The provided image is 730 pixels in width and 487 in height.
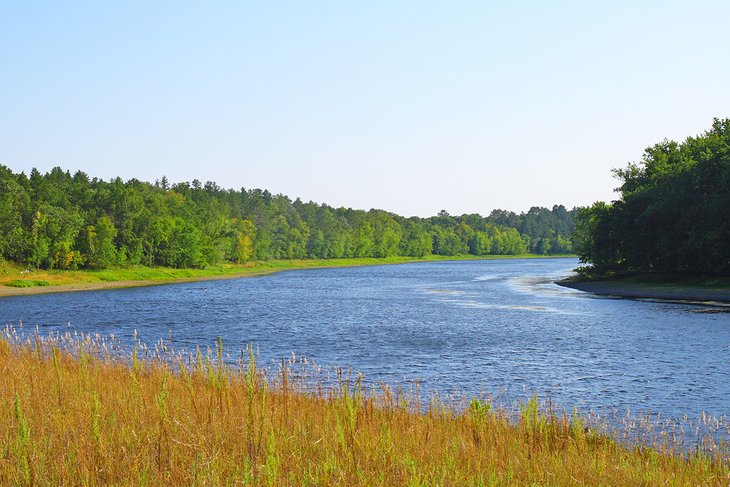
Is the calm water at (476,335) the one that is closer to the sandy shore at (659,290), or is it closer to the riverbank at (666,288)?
the sandy shore at (659,290)

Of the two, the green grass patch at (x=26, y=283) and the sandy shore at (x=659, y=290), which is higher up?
the sandy shore at (x=659, y=290)

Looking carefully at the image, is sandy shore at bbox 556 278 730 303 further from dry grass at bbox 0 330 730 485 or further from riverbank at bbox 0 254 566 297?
riverbank at bbox 0 254 566 297

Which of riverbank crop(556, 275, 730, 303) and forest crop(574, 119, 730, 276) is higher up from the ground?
forest crop(574, 119, 730, 276)

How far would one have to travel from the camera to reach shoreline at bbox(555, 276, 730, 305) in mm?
70875

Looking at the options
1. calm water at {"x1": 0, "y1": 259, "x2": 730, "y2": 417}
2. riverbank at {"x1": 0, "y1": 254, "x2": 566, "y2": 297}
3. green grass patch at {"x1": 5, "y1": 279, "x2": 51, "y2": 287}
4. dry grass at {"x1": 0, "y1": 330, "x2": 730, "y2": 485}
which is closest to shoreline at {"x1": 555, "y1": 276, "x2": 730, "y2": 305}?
calm water at {"x1": 0, "y1": 259, "x2": 730, "y2": 417}

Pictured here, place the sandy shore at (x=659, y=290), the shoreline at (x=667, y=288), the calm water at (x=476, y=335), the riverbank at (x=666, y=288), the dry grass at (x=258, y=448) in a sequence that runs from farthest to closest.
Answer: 1. the riverbank at (x=666, y=288)
2. the sandy shore at (x=659, y=290)
3. the shoreline at (x=667, y=288)
4. the calm water at (x=476, y=335)
5. the dry grass at (x=258, y=448)

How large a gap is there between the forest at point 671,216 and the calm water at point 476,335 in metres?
11.4

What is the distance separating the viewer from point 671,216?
Answer: 8400 centimetres

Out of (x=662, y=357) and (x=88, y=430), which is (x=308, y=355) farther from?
(x=88, y=430)

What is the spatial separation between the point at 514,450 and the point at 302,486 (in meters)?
5.58

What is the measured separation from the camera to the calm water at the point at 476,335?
90.6 feet

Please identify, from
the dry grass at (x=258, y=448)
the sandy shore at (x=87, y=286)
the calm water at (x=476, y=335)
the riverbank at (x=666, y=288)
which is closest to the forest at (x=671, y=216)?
the riverbank at (x=666, y=288)

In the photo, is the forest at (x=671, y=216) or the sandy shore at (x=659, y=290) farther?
the forest at (x=671, y=216)

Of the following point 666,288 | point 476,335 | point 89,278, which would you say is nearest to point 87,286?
point 89,278
